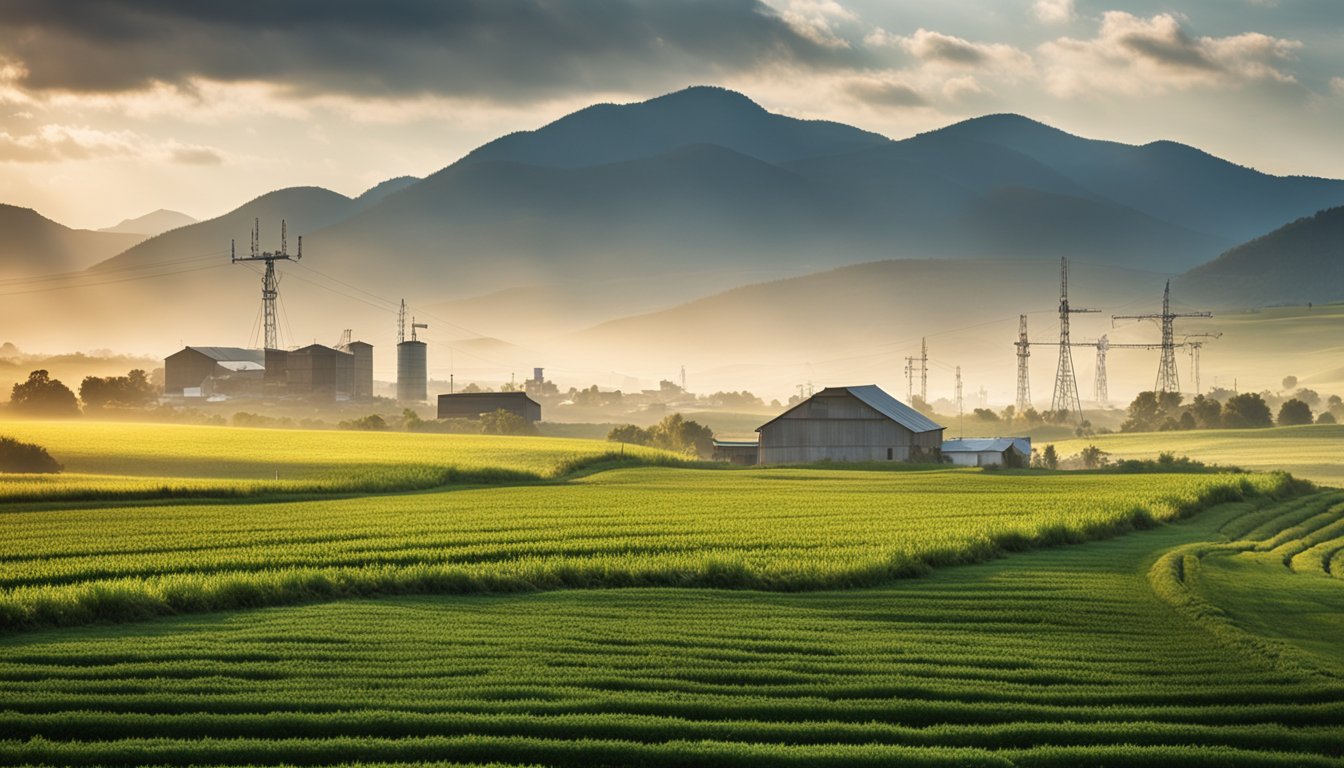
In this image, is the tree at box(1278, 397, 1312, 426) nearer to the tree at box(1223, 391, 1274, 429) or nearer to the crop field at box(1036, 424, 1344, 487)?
the tree at box(1223, 391, 1274, 429)

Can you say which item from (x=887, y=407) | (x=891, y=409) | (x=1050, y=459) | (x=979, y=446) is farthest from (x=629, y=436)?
(x=1050, y=459)

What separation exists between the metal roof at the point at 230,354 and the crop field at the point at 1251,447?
108m

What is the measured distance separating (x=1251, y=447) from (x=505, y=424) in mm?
67117

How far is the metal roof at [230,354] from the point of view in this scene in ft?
576

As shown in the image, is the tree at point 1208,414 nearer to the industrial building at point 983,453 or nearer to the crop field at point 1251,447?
the crop field at point 1251,447

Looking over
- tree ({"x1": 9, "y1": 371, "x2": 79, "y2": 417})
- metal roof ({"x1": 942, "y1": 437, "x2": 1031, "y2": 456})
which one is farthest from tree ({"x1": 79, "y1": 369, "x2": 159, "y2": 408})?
metal roof ({"x1": 942, "y1": 437, "x2": 1031, "y2": 456})

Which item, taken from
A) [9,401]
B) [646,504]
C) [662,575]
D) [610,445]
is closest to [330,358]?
[9,401]

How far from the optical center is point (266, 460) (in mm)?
71500

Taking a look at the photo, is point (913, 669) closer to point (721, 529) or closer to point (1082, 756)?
point (1082, 756)

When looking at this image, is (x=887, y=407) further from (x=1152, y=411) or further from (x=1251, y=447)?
(x=1152, y=411)

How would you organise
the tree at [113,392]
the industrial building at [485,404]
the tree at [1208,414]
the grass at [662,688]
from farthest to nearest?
the industrial building at [485,404]
the tree at [113,392]
the tree at [1208,414]
the grass at [662,688]

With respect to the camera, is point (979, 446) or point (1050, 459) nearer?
point (979, 446)

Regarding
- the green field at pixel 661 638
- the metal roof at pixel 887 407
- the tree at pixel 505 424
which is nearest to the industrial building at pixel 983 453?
the metal roof at pixel 887 407

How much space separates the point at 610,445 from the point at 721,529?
54.4 m
